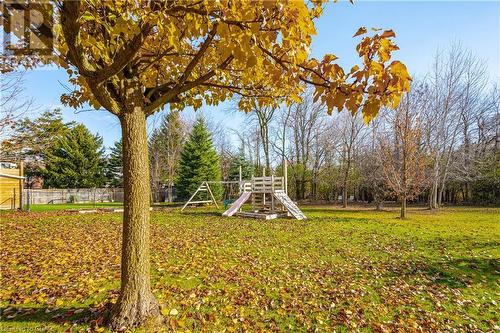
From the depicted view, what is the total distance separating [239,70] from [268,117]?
93.9ft

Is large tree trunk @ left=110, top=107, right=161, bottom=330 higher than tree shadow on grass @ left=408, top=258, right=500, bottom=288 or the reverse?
higher

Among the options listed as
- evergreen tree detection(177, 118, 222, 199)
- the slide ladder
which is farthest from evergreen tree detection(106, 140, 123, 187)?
the slide ladder

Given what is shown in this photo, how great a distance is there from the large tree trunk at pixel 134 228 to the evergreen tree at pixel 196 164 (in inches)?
991

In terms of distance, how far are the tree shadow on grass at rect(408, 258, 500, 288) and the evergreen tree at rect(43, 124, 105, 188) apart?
130ft

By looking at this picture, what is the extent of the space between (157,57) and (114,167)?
138 feet

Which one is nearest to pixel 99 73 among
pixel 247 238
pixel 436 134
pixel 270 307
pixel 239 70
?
pixel 239 70

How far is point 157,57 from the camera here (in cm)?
342

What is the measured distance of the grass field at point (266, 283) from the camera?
3.58 m

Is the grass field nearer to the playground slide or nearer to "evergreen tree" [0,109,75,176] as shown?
"evergreen tree" [0,109,75,176]

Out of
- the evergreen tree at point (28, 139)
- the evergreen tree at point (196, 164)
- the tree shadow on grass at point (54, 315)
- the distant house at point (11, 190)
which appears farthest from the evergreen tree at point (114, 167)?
the tree shadow on grass at point (54, 315)

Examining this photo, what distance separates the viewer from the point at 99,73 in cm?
271

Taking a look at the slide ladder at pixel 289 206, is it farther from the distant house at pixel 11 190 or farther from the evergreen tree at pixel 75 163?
the evergreen tree at pixel 75 163

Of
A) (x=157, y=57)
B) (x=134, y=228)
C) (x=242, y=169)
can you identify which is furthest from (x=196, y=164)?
(x=134, y=228)

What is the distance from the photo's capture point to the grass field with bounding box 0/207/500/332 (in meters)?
3.58
